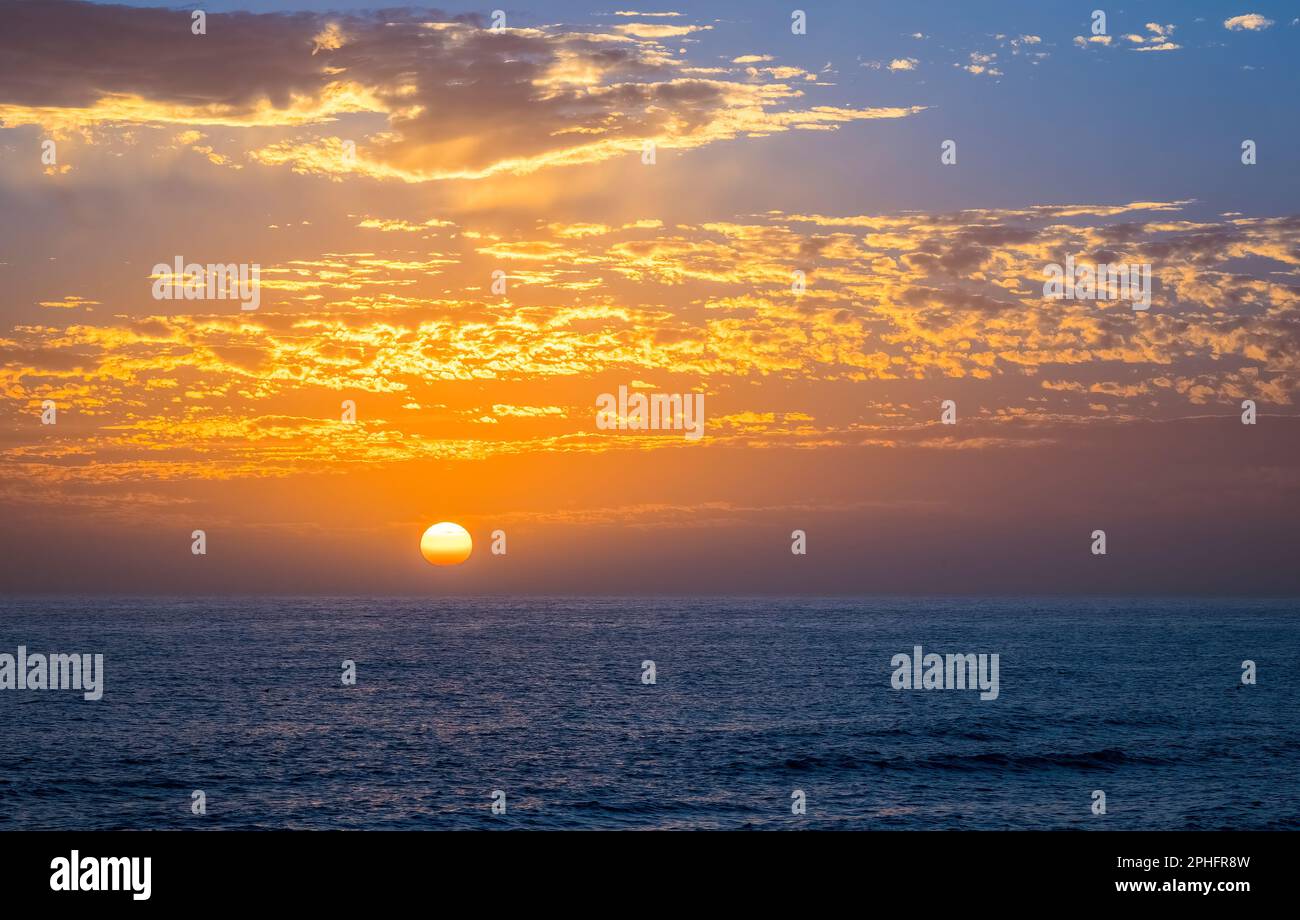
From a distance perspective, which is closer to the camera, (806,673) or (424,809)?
(424,809)

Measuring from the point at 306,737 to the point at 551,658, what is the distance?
184 ft

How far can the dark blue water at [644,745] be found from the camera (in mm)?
45156

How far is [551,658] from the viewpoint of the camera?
118438mm

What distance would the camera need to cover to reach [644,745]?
6062 cm

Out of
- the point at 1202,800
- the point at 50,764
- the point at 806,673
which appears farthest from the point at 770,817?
the point at 806,673

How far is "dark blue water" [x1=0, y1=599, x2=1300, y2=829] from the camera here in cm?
4516
